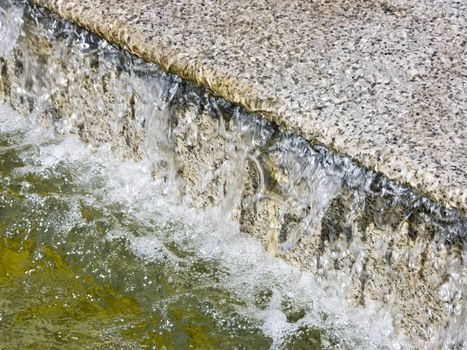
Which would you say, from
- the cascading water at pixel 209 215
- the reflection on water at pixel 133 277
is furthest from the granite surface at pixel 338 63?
the reflection on water at pixel 133 277

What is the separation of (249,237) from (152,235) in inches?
13.6

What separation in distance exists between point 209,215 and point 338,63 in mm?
710

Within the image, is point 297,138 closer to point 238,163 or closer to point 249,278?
point 238,163

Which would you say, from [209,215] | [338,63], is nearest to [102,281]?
[209,215]

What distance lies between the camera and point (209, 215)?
3086mm

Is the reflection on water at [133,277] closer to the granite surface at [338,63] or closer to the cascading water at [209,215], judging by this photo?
the cascading water at [209,215]

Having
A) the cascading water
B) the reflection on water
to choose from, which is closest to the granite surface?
the cascading water

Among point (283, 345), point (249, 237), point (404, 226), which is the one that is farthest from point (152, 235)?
point (404, 226)

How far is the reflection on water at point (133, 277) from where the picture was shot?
9.02ft

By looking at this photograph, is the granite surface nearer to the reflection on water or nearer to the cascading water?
the cascading water

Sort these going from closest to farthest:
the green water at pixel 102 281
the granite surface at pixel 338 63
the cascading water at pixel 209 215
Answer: the granite surface at pixel 338 63
the cascading water at pixel 209 215
the green water at pixel 102 281

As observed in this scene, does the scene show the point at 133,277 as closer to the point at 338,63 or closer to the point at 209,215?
the point at 209,215

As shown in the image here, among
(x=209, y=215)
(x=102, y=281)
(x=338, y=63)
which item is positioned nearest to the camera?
(x=338, y=63)

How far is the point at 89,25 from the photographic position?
3.05m
